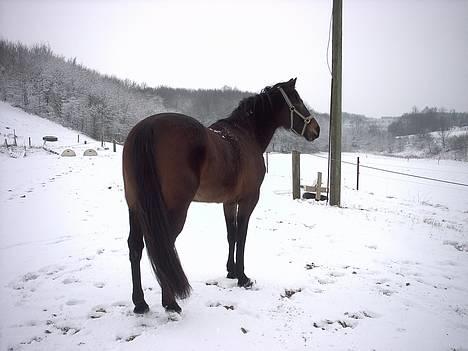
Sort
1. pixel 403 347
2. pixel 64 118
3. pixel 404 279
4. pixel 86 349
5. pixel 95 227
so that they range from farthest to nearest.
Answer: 1. pixel 64 118
2. pixel 95 227
3. pixel 404 279
4. pixel 403 347
5. pixel 86 349

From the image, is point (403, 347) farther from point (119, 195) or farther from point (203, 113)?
point (203, 113)

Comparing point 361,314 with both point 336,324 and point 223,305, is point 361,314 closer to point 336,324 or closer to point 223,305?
point 336,324

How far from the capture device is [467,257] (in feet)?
13.8

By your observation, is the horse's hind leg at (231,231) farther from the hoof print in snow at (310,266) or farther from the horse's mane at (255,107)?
the horse's mane at (255,107)

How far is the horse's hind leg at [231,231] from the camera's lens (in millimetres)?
3344

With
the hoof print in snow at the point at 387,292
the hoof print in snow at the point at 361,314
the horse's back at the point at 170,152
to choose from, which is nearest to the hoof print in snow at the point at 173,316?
the horse's back at the point at 170,152

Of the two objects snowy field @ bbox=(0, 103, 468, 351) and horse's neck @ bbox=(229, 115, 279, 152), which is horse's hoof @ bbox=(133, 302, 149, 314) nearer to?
snowy field @ bbox=(0, 103, 468, 351)

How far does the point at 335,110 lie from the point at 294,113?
443 cm

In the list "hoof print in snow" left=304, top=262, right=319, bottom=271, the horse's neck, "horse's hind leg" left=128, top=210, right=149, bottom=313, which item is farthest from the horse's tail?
"hoof print in snow" left=304, top=262, right=319, bottom=271

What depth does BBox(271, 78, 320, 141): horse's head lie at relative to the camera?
3.55 meters

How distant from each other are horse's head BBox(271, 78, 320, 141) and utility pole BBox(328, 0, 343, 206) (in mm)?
4177

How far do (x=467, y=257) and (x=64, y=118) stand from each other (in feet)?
226

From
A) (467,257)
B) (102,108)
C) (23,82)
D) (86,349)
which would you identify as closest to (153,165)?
(86,349)

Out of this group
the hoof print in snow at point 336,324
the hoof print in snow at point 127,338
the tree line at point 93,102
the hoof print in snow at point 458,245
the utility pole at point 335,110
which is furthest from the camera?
the tree line at point 93,102
